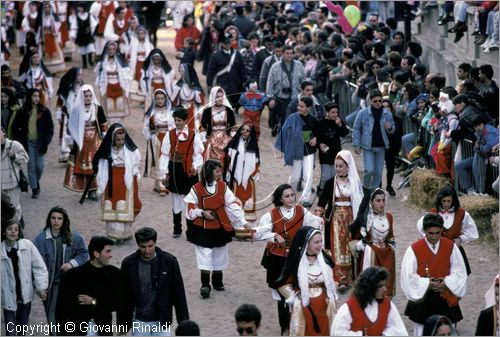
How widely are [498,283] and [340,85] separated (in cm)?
1249

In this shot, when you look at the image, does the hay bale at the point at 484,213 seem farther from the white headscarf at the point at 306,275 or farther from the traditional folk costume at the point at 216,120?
the white headscarf at the point at 306,275

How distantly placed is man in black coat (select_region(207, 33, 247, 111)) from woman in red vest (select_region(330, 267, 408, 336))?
45.9ft

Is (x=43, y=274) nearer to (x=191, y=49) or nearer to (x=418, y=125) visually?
(x=418, y=125)

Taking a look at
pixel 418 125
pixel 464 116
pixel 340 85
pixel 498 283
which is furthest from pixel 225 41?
pixel 498 283

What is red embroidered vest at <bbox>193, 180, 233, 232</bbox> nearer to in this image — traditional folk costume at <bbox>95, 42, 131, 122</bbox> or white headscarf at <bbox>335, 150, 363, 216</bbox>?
white headscarf at <bbox>335, 150, 363, 216</bbox>

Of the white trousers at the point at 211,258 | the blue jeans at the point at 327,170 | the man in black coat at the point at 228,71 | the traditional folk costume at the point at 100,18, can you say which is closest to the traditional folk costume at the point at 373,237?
the white trousers at the point at 211,258

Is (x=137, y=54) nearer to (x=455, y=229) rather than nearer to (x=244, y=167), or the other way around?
(x=244, y=167)

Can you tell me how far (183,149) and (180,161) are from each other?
0.51ft

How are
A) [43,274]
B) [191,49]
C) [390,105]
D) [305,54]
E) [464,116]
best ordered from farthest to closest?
[191,49] < [305,54] < [390,105] < [464,116] < [43,274]

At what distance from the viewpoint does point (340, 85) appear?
25.0 m

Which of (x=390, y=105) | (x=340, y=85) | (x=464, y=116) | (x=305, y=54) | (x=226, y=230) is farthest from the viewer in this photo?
(x=305, y=54)

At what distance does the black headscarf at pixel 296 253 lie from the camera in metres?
13.9

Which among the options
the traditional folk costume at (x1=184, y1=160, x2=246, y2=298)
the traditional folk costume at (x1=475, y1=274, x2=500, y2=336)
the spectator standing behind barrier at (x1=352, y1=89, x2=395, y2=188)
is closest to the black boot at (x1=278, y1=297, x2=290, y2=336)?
the traditional folk costume at (x1=184, y1=160, x2=246, y2=298)

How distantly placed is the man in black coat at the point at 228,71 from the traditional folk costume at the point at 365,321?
1398 cm
